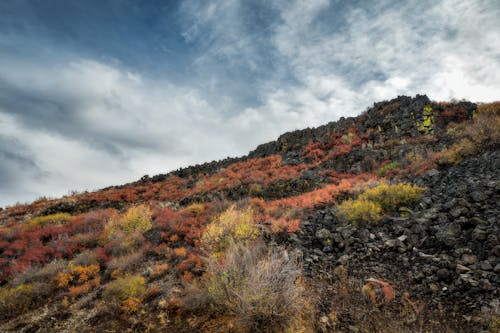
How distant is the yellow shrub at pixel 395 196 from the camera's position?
855 cm

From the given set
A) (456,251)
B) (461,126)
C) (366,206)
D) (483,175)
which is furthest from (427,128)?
(456,251)

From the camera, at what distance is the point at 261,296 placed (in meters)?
4.44

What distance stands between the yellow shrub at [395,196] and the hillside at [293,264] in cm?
4

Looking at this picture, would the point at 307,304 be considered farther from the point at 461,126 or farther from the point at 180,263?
the point at 461,126

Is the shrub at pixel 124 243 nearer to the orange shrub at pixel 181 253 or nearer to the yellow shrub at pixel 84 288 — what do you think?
the yellow shrub at pixel 84 288

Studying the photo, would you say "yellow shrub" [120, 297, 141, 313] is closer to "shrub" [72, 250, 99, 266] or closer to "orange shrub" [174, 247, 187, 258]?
"orange shrub" [174, 247, 187, 258]

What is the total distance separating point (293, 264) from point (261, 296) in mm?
1316

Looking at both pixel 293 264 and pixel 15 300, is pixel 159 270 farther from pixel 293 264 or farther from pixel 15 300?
pixel 293 264

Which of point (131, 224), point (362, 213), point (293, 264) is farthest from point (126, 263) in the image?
point (362, 213)

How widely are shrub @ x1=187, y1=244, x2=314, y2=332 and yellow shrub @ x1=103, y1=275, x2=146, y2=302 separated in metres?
2.06

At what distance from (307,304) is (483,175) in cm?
733

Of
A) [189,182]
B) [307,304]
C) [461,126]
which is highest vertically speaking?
[189,182]

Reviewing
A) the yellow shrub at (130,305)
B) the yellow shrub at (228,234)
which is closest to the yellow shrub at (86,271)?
the yellow shrub at (130,305)

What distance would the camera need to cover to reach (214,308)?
17.0ft
